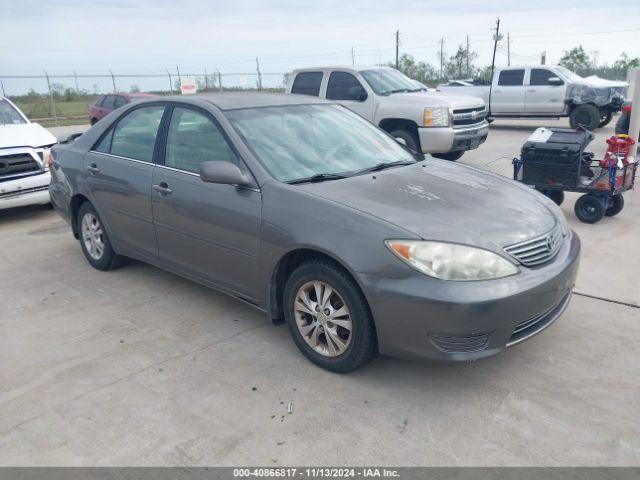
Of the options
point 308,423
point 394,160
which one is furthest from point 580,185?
point 308,423

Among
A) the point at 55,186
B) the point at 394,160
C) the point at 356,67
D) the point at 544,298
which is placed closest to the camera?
the point at 544,298

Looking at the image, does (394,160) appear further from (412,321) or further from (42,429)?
(42,429)

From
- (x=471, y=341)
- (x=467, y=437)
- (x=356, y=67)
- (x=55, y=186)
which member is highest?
(x=356, y=67)

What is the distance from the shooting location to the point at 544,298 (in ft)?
10.2

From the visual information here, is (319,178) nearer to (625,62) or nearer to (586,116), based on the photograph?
(586,116)

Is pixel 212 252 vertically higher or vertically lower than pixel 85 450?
higher

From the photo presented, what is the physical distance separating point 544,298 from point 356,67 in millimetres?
8042

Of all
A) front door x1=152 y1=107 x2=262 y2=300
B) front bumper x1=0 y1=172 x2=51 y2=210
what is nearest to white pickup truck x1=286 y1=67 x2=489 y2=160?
front bumper x1=0 y1=172 x2=51 y2=210

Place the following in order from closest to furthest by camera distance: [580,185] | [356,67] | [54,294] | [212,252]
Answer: [212,252], [54,294], [580,185], [356,67]

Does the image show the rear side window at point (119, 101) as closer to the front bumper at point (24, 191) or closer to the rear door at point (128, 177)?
the front bumper at point (24, 191)

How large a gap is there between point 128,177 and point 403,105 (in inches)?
242

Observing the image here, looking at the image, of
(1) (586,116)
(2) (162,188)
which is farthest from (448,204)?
(1) (586,116)

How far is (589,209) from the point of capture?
6480 millimetres

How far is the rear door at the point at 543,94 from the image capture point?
634 inches
